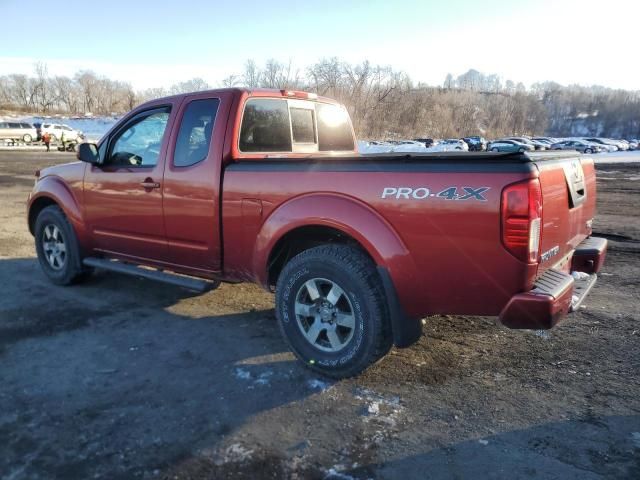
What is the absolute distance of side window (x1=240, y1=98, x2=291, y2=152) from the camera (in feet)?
14.2

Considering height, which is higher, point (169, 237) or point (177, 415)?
point (169, 237)

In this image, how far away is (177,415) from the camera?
3098mm

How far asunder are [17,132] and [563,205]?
46615mm

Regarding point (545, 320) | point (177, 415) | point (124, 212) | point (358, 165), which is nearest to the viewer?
point (545, 320)

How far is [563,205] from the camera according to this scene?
3277 millimetres

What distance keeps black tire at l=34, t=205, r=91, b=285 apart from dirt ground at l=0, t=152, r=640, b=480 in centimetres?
57

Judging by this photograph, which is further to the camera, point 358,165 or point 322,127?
point 322,127

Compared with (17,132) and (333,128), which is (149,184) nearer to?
(333,128)

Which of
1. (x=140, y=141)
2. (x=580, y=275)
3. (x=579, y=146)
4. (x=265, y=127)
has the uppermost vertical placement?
(x=579, y=146)

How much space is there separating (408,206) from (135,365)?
2.32 meters

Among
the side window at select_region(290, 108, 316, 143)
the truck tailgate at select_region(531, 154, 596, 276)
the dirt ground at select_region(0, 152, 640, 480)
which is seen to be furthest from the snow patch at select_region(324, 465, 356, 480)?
the side window at select_region(290, 108, 316, 143)

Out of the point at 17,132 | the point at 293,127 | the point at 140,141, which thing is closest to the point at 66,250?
the point at 140,141

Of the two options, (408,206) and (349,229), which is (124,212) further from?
(408,206)

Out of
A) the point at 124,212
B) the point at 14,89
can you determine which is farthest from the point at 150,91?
the point at 124,212
